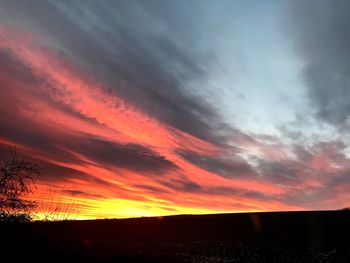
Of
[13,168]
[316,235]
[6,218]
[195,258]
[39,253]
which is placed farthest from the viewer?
[13,168]

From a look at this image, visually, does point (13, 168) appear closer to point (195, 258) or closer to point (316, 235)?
point (195, 258)

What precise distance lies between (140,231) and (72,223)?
2693 mm

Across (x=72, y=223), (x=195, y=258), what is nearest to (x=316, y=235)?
(x=195, y=258)

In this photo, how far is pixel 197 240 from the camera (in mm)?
8203

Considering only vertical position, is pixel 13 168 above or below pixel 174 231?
above

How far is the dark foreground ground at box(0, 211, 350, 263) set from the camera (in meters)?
6.89

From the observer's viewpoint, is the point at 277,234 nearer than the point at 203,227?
Yes

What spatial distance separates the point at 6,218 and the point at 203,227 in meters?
7.95

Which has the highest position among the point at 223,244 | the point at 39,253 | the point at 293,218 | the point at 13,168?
the point at 13,168

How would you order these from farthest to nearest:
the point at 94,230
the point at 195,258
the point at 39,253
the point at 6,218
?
the point at 6,218, the point at 94,230, the point at 39,253, the point at 195,258

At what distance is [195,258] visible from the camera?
274 inches

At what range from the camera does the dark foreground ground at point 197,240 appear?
6895 mm

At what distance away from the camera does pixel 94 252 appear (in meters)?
8.02

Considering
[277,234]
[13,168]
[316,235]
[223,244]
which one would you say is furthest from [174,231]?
[13,168]
